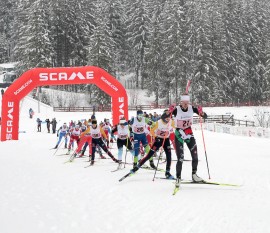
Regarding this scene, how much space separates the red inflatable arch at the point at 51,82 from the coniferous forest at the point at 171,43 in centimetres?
2786

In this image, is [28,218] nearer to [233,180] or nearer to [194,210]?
[194,210]

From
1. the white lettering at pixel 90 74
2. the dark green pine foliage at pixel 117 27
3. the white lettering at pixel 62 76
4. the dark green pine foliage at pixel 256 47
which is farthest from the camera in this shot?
the dark green pine foliage at pixel 117 27

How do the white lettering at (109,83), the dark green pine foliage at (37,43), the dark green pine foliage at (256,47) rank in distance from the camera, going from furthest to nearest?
the dark green pine foliage at (256,47) < the dark green pine foliage at (37,43) < the white lettering at (109,83)

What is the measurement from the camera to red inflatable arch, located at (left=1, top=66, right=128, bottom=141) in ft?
81.5

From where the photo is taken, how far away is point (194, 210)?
6.62 metres

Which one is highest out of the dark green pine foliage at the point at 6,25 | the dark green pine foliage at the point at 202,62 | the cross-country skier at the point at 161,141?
the dark green pine foliage at the point at 6,25

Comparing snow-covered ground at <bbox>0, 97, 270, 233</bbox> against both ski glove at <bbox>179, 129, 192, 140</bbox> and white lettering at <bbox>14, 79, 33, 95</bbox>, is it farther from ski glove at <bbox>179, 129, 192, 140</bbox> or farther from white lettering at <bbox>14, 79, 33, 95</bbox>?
white lettering at <bbox>14, 79, 33, 95</bbox>

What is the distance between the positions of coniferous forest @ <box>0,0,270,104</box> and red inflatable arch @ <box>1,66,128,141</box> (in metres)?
27.9

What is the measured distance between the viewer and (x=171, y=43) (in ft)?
181

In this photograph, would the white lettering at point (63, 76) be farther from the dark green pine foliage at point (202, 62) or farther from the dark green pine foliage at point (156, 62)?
the dark green pine foliage at point (156, 62)

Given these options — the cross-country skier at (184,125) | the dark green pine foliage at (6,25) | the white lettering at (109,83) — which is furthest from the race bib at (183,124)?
the dark green pine foliage at (6,25)

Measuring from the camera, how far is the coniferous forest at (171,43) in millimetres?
54438

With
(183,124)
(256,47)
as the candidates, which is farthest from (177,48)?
(183,124)

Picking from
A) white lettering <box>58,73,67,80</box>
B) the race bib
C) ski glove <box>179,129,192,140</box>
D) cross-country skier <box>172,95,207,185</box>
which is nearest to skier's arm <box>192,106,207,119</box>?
cross-country skier <box>172,95,207,185</box>
